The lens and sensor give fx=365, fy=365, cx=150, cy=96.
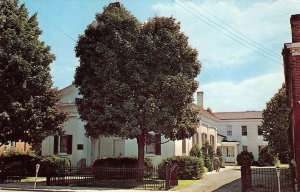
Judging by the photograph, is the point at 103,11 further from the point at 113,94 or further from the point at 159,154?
the point at 159,154

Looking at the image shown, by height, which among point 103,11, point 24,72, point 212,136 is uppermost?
point 103,11

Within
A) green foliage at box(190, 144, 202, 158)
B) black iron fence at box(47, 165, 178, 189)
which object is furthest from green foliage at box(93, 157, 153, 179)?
green foliage at box(190, 144, 202, 158)

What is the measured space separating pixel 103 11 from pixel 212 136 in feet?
76.9

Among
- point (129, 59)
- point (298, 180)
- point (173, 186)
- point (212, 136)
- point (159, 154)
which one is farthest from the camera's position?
point (212, 136)

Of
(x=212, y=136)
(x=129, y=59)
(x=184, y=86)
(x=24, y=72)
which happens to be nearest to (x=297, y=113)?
(x=184, y=86)

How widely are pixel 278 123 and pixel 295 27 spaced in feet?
50.4

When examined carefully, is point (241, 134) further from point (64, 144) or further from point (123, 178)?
point (123, 178)

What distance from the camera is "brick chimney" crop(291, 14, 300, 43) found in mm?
17469

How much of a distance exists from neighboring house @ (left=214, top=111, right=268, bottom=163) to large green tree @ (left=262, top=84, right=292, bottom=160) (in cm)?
2273

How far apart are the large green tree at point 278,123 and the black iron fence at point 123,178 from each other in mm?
12621

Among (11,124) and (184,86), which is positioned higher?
(184,86)

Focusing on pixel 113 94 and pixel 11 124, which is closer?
pixel 113 94

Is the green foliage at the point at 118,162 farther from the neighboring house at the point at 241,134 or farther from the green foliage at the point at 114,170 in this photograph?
the neighboring house at the point at 241,134

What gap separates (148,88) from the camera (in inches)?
856
